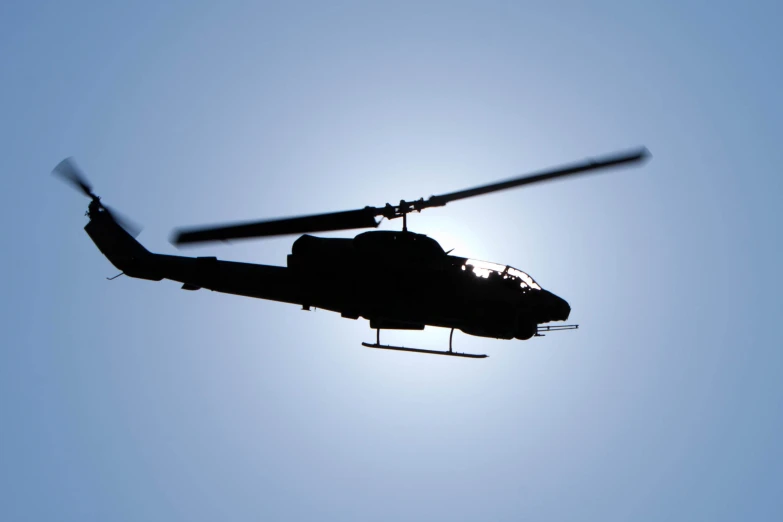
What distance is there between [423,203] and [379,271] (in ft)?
7.62

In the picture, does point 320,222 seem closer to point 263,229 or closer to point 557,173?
point 263,229

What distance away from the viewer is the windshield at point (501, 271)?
1883 centimetres

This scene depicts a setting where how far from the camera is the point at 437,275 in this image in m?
18.2

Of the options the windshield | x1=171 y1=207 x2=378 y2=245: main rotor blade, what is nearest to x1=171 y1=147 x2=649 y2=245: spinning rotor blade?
x1=171 y1=207 x2=378 y2=245: main rotor blade

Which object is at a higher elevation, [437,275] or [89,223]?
[89,223]

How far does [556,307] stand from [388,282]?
440 cm

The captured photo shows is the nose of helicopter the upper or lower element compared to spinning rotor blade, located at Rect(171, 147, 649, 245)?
lower

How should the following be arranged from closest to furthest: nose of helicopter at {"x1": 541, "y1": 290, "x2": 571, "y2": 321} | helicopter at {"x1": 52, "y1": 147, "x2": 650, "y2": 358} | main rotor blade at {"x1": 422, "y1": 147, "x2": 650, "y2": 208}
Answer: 1. main rotor blade at {"x1": 422, "y1": 147, "x2": 650, "y2": 208}
2. helicopter at {"x1": 52, "y1": 147, "x2": 650, "y2": 358}
3. nose of helicopter at {"x1": 541, "y1": 290, "x2": 571, "y2": 321}

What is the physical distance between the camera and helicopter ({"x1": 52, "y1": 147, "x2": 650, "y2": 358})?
1794 cm

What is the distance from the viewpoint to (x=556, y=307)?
1912 centimetres

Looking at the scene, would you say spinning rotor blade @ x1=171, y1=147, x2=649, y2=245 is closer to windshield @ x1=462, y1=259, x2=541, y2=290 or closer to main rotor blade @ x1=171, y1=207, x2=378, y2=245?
main rotor blade @ x1=171, y1=207, x2=378, y2=245

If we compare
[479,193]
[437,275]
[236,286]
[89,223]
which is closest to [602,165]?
[479,193]

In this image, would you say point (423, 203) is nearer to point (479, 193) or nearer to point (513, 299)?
point (479, 193)

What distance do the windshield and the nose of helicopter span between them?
37 centimetres
